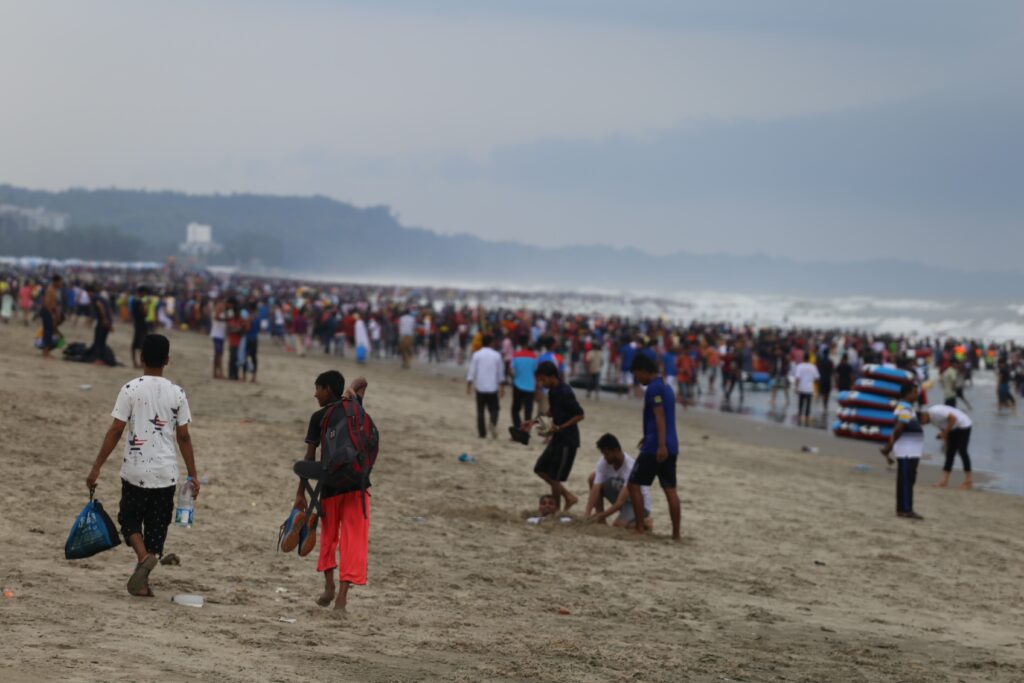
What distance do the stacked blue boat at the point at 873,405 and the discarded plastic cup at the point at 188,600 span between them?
1714 cm

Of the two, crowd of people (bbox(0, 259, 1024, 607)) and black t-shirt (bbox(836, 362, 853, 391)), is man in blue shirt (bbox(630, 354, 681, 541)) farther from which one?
black t-shirt (bbox(836, 362, 853, 391))

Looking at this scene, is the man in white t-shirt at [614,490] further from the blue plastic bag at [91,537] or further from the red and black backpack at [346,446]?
the blue plastic bag at [91,537]

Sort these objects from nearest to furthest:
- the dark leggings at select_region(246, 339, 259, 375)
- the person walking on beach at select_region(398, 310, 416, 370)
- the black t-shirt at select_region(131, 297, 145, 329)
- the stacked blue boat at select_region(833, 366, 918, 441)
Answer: the black t-shirt at select_region(131, 297, 145, 329) → the dark leggings at select_region(246, 339, 259, 375) → the stacked blue boat at select_region(833, 366, 918, 441) → the person walking on beach at select_region(398, 310, 416, 370)

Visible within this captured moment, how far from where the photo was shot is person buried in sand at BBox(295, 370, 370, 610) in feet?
22.0

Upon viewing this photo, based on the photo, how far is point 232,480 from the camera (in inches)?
430

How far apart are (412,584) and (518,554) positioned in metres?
1.51

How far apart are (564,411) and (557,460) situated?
0.46 meters

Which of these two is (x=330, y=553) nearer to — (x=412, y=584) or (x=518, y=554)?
(x=412, y=584)

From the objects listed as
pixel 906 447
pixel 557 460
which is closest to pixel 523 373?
pixel 557 460

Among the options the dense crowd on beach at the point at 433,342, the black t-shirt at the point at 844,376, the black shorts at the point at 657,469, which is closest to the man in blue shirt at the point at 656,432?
the black shorts at the point at 657,469

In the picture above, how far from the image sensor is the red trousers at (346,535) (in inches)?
267

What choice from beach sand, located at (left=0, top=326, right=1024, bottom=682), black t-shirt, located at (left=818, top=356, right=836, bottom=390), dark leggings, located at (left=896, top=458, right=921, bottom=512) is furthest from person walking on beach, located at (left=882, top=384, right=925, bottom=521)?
black t-shirt, located at (left=818, top=356, right=836, bottom=390)

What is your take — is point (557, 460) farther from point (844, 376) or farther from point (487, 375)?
point (844, 376)

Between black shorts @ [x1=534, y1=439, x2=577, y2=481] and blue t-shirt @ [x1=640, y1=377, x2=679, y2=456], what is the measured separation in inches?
35.0
